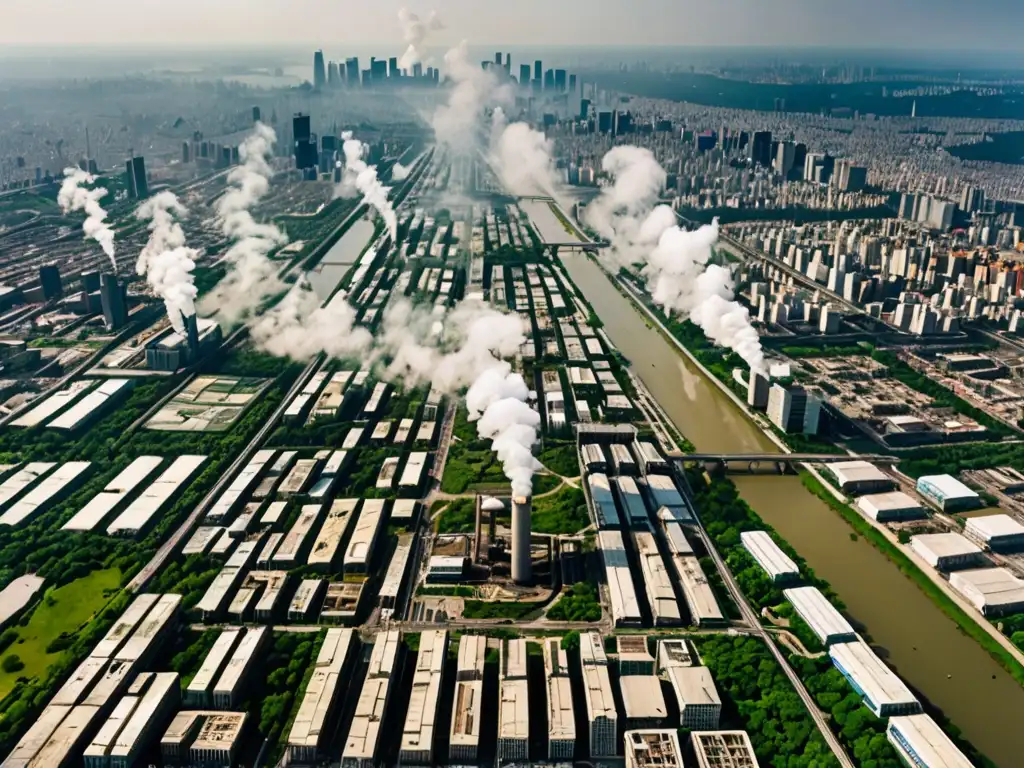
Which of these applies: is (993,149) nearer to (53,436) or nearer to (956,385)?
(956,385)

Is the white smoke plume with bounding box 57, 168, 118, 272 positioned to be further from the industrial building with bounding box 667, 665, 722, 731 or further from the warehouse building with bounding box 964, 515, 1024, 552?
the warehouse building with bounding box 964, 515, 1024, 552

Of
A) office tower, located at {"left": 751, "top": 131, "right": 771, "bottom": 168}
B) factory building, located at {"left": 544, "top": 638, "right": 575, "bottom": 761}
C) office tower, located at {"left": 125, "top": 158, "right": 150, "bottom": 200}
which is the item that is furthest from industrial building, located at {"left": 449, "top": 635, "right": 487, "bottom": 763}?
office tower, located at {"left": 751, "top": 131, "right": 771, "bottom": 168}

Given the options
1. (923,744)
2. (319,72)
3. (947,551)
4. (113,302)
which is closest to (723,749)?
(923,744)

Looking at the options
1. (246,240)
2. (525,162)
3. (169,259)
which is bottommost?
(246,240)

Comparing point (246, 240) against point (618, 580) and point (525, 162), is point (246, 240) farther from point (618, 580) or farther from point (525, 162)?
point (618, 580)

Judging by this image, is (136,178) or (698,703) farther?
(136,178)
